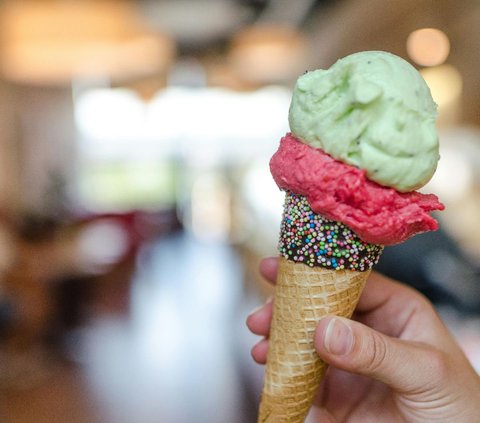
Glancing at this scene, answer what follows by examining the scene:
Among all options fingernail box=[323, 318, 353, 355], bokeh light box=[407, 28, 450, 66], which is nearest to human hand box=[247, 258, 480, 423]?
fingernail box=[323, 318, 353, 355]

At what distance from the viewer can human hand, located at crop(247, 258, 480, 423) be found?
122 centimetres

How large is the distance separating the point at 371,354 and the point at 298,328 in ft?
0.64

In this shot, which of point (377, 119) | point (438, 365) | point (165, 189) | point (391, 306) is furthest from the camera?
point (165, 189)

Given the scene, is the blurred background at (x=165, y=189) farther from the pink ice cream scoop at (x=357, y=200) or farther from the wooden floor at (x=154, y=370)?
the pink ice cream scoop at (x=357, y=200)

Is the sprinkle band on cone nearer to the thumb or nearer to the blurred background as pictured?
the thumb

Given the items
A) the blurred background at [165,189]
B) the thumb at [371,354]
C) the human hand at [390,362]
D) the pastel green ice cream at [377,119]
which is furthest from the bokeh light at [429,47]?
the thumb at [371,354]

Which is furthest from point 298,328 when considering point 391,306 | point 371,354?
point 391,306

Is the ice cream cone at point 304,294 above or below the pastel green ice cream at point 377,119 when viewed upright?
below

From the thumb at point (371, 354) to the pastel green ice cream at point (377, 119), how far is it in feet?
0.98

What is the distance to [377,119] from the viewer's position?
118 centimetres

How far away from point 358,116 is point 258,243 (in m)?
5.12

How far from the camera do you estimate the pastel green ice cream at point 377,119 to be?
46.1 inches

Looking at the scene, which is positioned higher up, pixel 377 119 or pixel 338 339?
pixel 377 119

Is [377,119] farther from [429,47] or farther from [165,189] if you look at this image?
[165,189]
